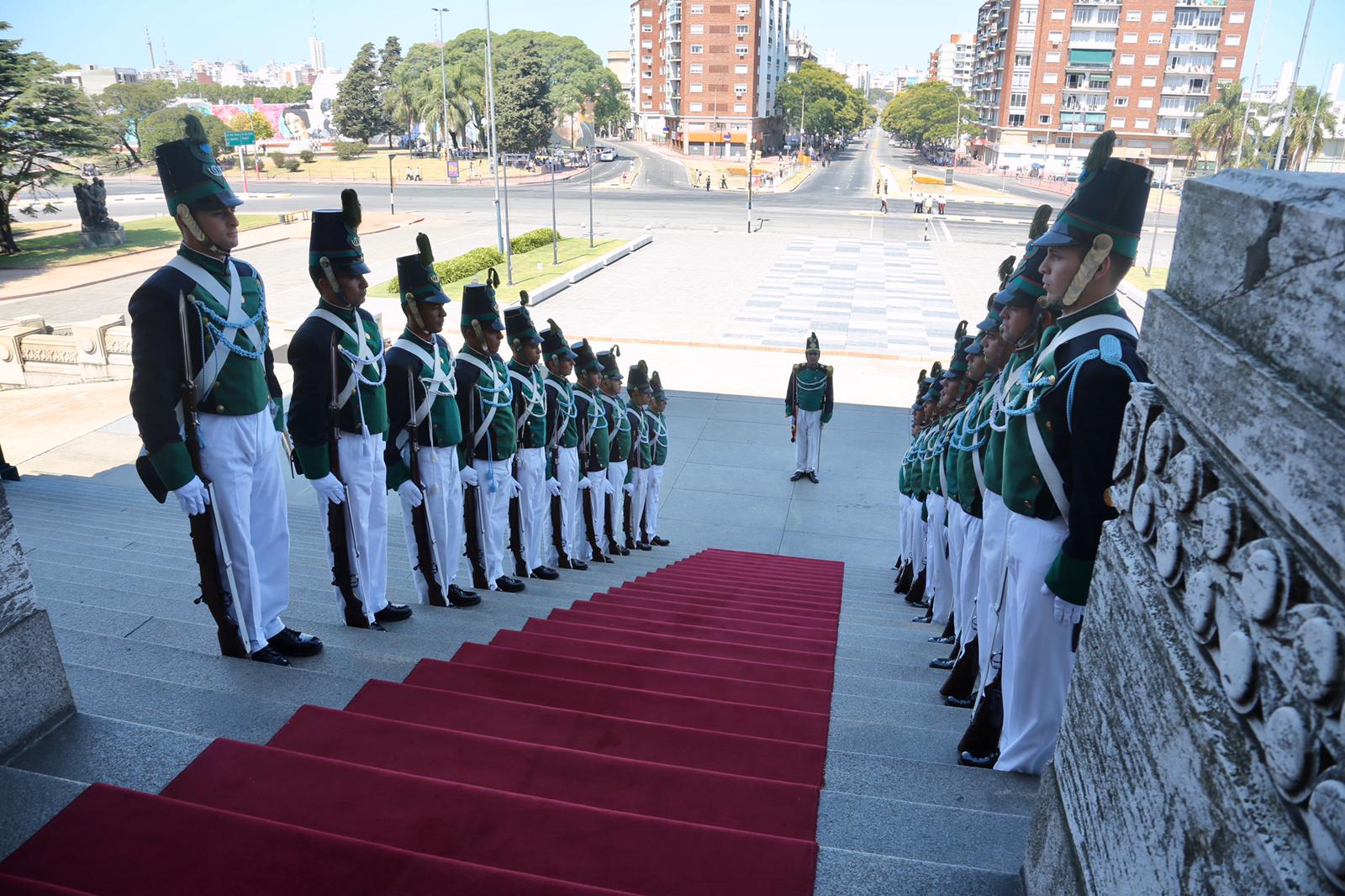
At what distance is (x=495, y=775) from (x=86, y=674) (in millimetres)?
1946

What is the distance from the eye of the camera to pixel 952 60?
182m

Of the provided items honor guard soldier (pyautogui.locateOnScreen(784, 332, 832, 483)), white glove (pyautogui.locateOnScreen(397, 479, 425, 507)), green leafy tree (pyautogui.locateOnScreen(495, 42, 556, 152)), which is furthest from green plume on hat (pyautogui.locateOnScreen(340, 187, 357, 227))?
green leafy tree (pyautogui.locateOnScreen(495, 42, 556, 152))

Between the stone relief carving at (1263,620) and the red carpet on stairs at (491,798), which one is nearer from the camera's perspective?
the stone relief carving at (1263,620)

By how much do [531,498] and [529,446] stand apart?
43 centimetres

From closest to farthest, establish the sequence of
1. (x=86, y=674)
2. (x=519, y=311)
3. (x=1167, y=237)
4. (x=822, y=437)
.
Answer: (x=86, y=674)
(x=519, y=311)
(x=822, y=437)
(x=1167, y=237)

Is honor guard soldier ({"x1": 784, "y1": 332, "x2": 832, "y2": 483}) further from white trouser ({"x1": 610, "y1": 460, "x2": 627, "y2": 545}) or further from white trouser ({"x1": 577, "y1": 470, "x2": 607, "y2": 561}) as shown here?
white trouser ({"x1": 577, "y1": 470, "x2": 607, "y2": 561})

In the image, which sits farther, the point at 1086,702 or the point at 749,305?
the point at 749,305

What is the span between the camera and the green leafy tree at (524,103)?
65812 mm

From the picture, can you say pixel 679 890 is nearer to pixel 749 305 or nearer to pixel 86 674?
pixel 86 674

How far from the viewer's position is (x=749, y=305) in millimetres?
25156

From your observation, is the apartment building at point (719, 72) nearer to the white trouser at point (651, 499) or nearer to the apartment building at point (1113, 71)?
the apartment building at point (1113, 71)

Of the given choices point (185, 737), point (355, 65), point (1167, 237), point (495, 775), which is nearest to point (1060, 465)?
point (495, 775)

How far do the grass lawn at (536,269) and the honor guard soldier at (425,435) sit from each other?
1835 centimetres

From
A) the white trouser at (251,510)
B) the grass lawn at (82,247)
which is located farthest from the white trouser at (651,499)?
the grass lawn at (82,247)
